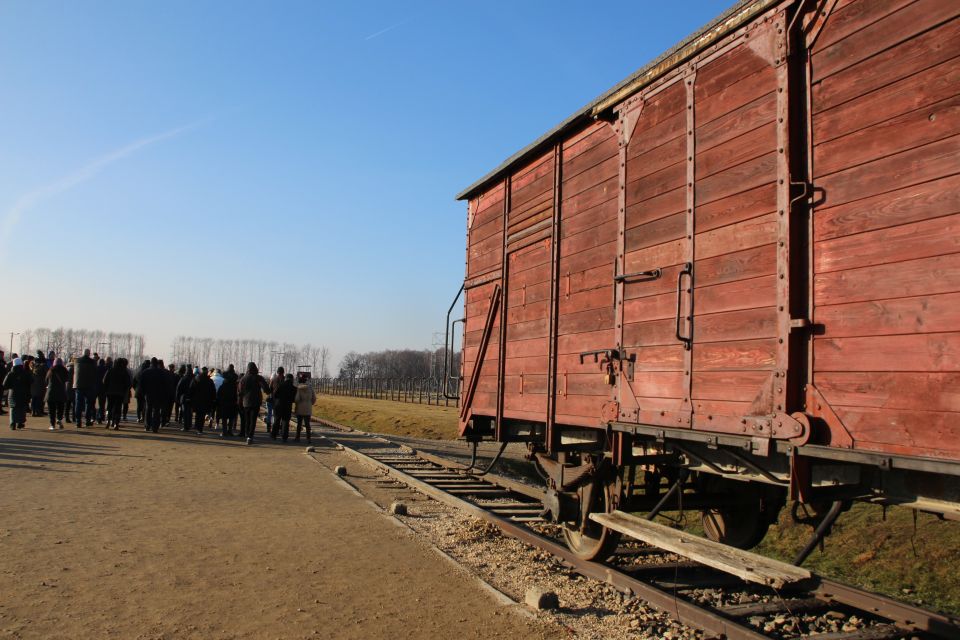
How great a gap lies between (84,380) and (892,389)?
16697 millimetres

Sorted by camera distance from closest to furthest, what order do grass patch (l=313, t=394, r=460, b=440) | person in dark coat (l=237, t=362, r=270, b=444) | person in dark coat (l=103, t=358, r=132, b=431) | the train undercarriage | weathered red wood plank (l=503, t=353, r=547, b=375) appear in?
the train undercarriage
weathered red wood plank (l=503, t=353, r=547, b=375)
person in dark coat (l=237, t=362, r=270, b=444)
person in dark coat (l=103, t=358, r=132, b=431)
grass patch (l=313, t=394, r=460, b=440)

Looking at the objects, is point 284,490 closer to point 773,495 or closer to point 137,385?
point 773,495

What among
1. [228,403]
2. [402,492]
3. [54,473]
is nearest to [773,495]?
[402,492]

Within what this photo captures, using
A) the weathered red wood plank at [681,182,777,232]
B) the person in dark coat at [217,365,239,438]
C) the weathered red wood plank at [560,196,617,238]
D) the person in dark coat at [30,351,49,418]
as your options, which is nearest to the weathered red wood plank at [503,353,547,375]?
the weathered red wood plank at [560,196,617,238]

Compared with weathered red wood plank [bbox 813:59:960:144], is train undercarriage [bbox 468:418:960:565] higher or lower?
lower

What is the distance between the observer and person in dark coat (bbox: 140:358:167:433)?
16719 millimetres

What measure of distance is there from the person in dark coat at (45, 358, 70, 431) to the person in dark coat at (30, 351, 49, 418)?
54.3 inches

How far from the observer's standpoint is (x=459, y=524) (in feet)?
25.9

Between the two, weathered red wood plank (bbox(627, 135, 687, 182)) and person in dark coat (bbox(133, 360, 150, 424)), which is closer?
weathered red wood plank (bbox(627, 135, 687, 182))

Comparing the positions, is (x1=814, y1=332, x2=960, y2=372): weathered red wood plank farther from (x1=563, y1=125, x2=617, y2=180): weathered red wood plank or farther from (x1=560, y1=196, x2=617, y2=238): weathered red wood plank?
(x1=563, y1=125, x2=617, y2=180): weathered red wood plank

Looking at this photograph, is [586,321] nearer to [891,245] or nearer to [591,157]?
[591,157]

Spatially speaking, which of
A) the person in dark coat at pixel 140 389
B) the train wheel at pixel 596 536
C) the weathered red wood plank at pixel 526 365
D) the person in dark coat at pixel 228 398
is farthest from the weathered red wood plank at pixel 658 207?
the person in dark coat at pixel 140 389

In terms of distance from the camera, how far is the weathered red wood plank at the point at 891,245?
3.35 m

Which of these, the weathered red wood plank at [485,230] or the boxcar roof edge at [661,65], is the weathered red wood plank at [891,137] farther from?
the weathered red wood plank at [485,230]
